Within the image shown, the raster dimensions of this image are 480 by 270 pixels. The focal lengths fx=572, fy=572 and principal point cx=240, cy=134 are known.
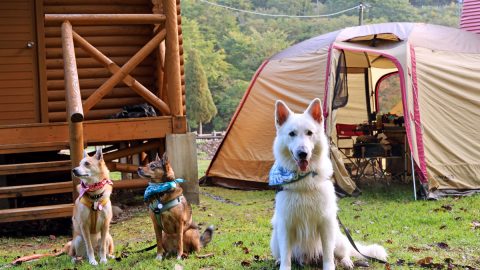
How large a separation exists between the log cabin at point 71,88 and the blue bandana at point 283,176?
10.1 feet

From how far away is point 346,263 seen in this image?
439cm

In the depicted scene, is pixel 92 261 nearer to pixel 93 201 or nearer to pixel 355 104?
pixel 93 201

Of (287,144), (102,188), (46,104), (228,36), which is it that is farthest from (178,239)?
(228,36)

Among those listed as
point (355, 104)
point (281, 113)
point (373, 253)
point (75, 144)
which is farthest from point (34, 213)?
point (355, 104)

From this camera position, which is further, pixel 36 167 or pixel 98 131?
pixel 98 131

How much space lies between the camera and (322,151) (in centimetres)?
413

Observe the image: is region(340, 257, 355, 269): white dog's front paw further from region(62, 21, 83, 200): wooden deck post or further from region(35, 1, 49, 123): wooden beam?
region(35, 1, 49, 123): wooden beam

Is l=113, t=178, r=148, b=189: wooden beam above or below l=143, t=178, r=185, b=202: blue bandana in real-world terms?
below

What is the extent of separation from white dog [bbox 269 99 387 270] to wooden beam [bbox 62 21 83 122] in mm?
3115

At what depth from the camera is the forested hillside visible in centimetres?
4088

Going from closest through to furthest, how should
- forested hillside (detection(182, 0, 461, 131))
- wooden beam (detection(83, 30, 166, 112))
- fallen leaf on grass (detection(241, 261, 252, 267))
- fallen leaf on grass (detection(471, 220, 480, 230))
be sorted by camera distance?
fallen leaf on grass (detection(241, 261, 252, 267))
fallen leaf on grass (detection(471, 220, 480, 230))
wooden beam (detection(83, 30, 166, 112))
forested hillside (detection(182, 0, 461, 131))

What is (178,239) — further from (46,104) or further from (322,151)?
(46,104)

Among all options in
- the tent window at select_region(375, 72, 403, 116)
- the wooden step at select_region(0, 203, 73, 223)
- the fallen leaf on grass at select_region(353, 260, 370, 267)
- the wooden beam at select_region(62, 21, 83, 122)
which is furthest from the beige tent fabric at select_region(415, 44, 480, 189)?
the wooden step at select_region(0, 203, 73, 223)

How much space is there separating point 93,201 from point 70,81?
2296 millimetres
